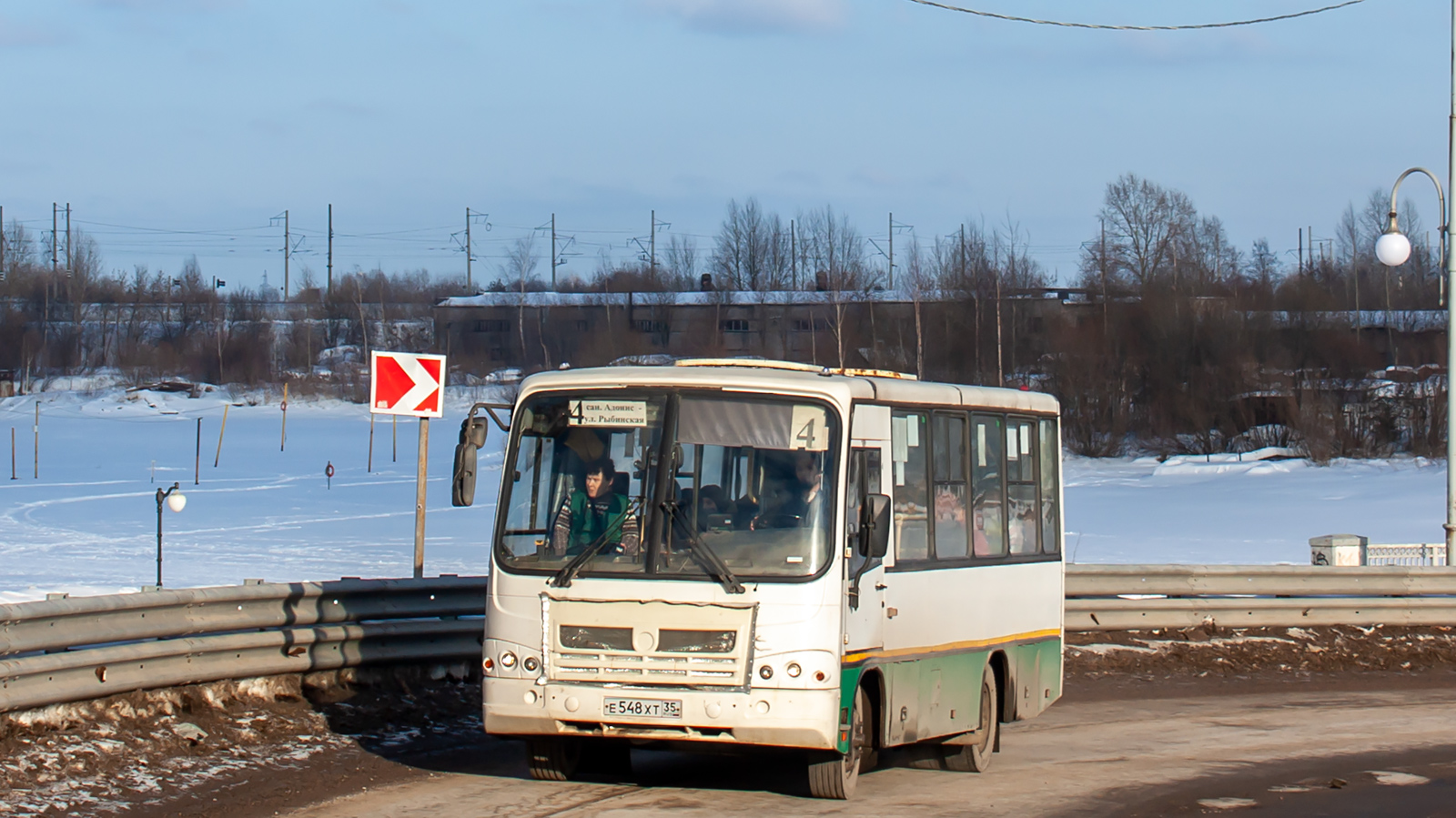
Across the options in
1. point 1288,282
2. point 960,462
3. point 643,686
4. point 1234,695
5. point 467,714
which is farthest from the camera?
point 1288,282

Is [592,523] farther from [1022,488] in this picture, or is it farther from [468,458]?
[1022,488]

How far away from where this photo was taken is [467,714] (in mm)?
12008

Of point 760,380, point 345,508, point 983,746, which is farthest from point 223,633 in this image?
point 345,508

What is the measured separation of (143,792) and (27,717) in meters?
1.03

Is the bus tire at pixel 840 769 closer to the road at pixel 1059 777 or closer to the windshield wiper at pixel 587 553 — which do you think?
the road at pixel 1059 777

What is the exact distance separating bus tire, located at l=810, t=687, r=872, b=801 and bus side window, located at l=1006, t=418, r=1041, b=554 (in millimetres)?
2449

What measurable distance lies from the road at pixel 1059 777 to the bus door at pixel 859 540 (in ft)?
3.29

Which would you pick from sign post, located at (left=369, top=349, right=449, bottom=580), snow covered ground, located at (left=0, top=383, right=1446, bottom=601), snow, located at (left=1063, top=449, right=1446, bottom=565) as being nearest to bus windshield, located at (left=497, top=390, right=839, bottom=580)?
sign post, located at (left=369, top=349, right=449, bottom=580)

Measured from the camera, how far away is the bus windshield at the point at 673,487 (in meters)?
8.64

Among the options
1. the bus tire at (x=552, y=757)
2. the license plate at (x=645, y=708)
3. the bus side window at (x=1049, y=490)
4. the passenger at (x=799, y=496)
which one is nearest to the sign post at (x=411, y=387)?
the bus tire at (x=552, y=757)

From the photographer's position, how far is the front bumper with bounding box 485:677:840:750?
8.37 meters

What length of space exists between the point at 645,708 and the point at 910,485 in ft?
7.67

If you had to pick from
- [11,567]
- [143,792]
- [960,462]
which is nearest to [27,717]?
[143,792]

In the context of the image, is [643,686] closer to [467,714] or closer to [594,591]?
[594,591]
